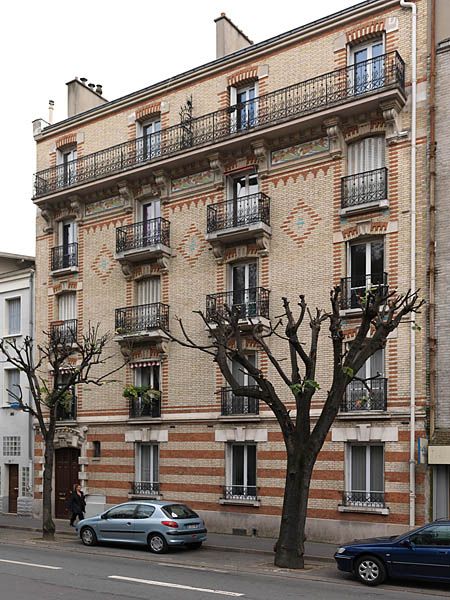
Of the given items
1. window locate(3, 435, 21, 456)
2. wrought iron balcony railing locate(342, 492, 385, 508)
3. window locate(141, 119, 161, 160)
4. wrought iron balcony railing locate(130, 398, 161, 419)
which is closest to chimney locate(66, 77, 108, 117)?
window locate(141, 119, 161, 160)

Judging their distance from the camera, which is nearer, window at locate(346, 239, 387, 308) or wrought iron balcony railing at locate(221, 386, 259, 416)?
window at locate(346, 239, 387, 308)

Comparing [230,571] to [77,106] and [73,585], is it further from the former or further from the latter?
[77,106]

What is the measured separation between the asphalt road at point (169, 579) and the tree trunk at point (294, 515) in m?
0.39

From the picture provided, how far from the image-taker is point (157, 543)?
2041 centimetres

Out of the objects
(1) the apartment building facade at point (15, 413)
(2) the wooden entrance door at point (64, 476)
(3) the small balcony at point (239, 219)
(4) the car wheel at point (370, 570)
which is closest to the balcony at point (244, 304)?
(3) the small balcony at point (239, 219)

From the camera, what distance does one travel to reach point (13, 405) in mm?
31266

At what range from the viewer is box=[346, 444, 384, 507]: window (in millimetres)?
21828

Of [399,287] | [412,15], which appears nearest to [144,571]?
[399,287]

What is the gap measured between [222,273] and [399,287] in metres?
6.36

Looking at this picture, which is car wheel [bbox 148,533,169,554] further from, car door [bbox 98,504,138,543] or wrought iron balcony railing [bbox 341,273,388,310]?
wrought iron balcony railing [bbox 341,273,388,310]

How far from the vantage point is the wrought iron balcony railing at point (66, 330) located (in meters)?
29.4

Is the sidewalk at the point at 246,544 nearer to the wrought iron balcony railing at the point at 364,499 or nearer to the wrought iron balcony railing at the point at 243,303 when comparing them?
the wrought iron balcony railing at the point at 364,499

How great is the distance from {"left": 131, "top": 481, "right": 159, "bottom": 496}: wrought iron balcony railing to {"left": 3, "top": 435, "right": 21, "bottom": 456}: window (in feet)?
24.1

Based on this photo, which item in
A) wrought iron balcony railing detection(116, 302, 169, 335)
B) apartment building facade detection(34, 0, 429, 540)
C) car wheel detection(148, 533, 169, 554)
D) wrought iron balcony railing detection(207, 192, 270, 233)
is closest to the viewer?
car wheel detection(148, 533, 169, 554)
